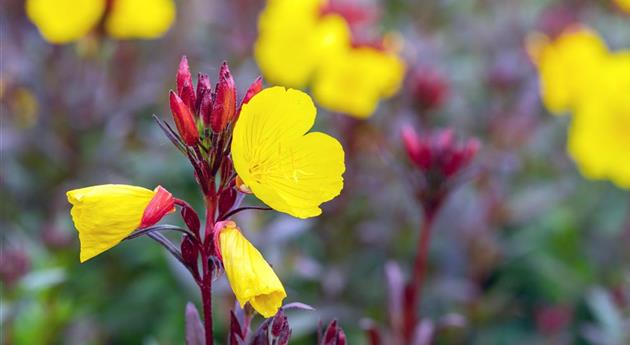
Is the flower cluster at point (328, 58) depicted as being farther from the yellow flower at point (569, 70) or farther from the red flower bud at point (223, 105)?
the red flower bud at point (223, 105)

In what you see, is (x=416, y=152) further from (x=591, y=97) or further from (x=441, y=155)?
(x=591, y=97)

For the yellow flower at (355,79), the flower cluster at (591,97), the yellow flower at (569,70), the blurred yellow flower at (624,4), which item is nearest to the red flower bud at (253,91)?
the yellow flower at (355,79)

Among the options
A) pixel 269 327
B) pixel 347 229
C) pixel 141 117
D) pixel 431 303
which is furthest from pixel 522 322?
pixel 269 327

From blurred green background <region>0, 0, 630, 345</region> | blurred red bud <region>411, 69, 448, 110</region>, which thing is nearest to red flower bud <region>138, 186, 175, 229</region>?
blurred green background <region>0, 0, 630, 345</region>

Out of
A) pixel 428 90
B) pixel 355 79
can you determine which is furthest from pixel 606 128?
pixel 355 79

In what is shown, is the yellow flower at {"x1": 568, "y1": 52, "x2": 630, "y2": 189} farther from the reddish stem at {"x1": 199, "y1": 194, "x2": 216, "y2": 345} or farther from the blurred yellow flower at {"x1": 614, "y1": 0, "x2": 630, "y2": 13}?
the reddish stem at {"x1": 199, "y1": 194, "x2": 216, "y2": 345}

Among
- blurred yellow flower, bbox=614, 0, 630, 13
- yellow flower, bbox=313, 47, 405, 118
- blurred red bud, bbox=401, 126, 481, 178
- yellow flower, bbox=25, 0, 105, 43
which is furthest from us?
blurred yellow flower, bbox=614, 0, 630, 13
